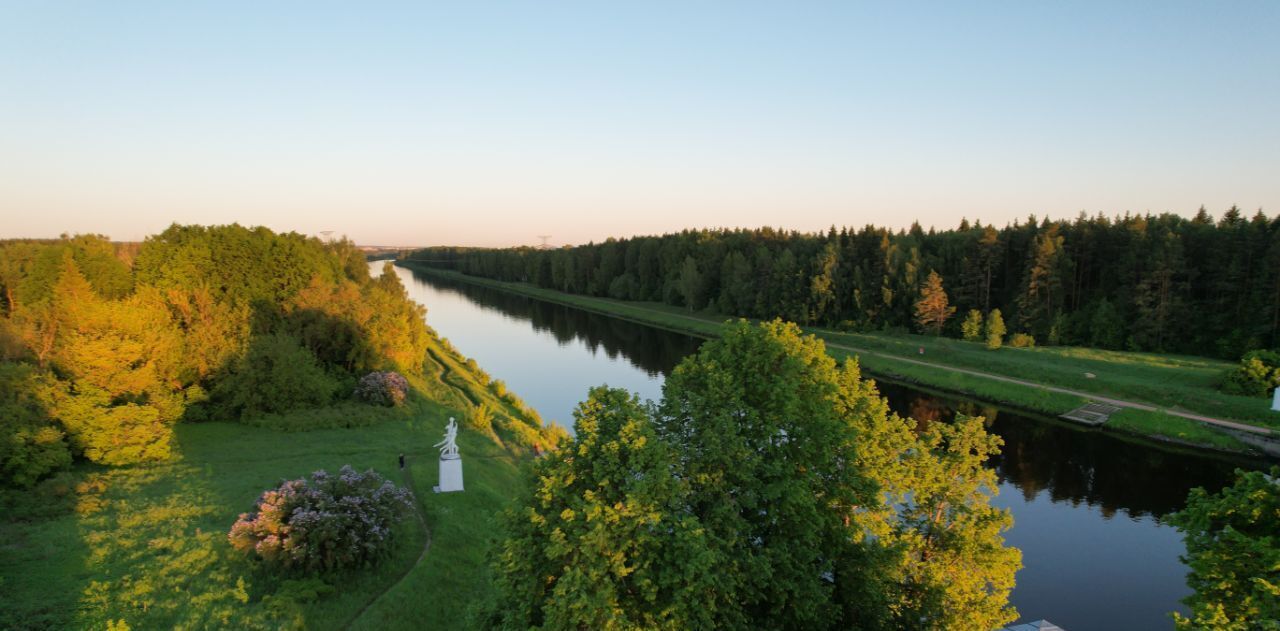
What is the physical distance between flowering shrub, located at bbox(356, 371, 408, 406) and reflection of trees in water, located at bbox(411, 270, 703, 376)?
2580 centimetres

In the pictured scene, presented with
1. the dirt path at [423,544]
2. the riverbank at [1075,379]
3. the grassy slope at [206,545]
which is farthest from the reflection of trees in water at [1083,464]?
the dirt path at [423,544]

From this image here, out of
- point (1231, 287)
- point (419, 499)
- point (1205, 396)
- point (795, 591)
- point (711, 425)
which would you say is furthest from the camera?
point (1231, 287)

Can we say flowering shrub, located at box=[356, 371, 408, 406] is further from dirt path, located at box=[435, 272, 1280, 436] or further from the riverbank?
dirt path, located at box=[435, 272, 1280, 436]

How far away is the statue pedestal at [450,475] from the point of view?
22.8 meters

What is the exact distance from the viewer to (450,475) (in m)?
23.0

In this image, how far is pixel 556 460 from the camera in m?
11.5

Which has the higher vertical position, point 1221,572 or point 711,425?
point 711,425

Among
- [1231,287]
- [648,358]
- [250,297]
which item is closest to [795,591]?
[250,297]

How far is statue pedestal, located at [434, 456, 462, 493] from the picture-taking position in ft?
74.9

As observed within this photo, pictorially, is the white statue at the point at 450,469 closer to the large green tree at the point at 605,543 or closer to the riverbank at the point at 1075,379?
the large green tree at the point at 605,543

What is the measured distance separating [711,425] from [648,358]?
51160 millimetres

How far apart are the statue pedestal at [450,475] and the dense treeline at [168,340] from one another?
1213 cm

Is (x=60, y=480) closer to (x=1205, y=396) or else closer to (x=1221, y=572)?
(x=1221, y=572)

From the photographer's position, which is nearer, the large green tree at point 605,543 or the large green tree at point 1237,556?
the large green tree at point 1237,556
